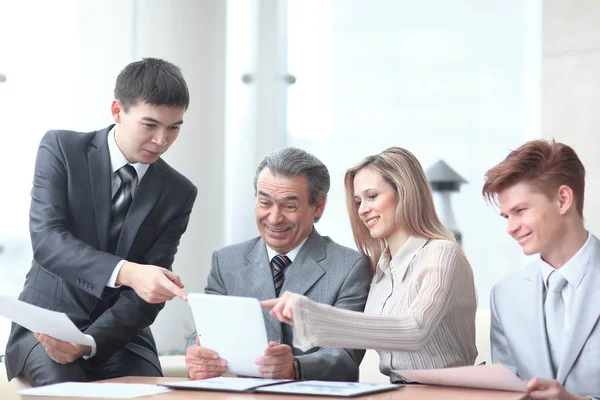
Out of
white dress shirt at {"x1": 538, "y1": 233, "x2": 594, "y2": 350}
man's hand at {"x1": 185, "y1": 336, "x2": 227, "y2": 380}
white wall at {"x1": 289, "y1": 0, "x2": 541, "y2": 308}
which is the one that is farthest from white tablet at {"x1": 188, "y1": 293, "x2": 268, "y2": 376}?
white wall at {"x1": 289, "y1": 0, "x2": 541, "y2": 308}

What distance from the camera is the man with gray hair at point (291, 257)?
266cm

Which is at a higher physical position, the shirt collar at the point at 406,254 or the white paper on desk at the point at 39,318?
the shirt collar at the point at 406,254

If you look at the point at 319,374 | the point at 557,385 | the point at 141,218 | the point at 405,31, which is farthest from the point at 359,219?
the point at 405,31

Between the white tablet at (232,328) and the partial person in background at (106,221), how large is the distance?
0.55m

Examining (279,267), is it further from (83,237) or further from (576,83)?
(576,83)

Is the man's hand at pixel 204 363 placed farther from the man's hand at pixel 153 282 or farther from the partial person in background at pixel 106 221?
the partial person in background at pixel 106 221

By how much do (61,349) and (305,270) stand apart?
0.82 metres

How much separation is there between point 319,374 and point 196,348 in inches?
15.3

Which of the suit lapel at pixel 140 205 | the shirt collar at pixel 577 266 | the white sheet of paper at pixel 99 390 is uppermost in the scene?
the suit lapel at pixel 140 205

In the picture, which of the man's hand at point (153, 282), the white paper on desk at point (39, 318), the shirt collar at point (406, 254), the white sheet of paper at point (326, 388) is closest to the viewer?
the white sheet of paper at point (326, 388)

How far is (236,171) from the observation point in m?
5.30

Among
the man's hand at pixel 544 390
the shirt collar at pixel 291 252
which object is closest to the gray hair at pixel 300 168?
the shirt collar at pixel 291 252

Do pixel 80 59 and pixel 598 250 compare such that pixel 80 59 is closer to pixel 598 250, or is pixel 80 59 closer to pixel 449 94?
pixel 449 94

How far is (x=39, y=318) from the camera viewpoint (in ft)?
7.22
